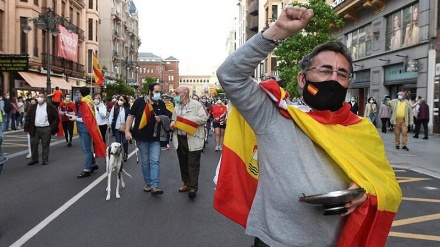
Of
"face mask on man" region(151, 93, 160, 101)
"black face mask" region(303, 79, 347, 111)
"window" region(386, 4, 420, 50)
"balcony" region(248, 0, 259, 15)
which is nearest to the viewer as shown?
"black face mask" region(303, 79, 347, 111)

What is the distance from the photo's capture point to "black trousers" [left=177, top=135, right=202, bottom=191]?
304 inches

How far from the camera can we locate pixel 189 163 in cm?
786

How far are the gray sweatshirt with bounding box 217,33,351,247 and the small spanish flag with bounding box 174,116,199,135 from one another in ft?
18.9

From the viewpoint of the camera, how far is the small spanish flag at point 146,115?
7.80 meters

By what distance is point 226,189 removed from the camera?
96.6 inches

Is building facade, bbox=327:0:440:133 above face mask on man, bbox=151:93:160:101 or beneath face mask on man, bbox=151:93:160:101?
above

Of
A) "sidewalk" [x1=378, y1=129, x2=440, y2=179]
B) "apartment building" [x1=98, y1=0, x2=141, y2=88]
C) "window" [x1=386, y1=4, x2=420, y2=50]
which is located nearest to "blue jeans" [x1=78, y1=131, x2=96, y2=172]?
"sidewalk" [x1=378, y1=129, x2=440, y2=179]

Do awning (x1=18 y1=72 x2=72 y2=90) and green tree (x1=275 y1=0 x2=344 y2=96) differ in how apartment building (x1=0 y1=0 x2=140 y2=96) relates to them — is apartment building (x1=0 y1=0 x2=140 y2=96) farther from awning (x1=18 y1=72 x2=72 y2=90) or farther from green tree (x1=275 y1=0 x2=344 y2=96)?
green tree (x1=275 y1=0 x2=344 y2=96)

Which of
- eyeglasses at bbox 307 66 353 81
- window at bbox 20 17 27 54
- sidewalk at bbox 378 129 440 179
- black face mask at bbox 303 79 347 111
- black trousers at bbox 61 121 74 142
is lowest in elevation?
sidewalk at bbox 378 129 440 179

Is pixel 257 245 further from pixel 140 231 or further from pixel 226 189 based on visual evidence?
pixel 140 231

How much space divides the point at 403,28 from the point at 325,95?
22691mm

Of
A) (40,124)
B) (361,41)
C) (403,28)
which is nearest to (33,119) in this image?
(40,124)

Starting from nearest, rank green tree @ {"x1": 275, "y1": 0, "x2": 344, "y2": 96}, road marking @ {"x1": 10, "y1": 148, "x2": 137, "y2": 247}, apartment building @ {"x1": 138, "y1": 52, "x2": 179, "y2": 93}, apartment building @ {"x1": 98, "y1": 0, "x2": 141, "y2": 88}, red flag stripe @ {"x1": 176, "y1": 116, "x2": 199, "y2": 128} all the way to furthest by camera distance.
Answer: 1. road marking @ {"x1": 10, "y1": 148, "x2": 137, "y2": 247}
2. red flag stripe @ {"x1": 176, "y1": 116, "x2": 199, "y2": 128}
3. green tree @ {"x1": 275, "y1": 0, "x2": 344, "y2": 96}
4. apartment building @ {"x1": 98, "y1": 0, "x2": 141, "y2": 88}
5. apartment building @ {"x1": 138, "y1": 52, "x2": 179, "y2": 93}

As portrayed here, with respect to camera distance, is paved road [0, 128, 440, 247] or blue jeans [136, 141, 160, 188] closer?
paved road [0, 128, 440, 247]
